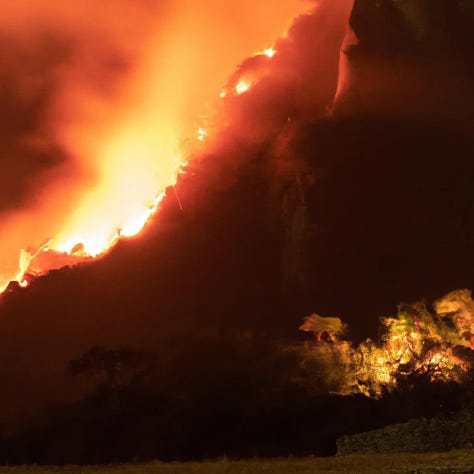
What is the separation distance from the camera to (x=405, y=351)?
1142 centimetres

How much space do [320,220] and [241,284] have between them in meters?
2.07

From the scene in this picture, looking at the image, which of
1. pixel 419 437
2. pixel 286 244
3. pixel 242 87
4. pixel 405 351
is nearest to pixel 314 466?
pixel 419 437

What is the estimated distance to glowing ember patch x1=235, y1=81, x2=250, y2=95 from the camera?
46.8ft

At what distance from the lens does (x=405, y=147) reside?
1380cm

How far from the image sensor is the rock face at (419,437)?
1041 centimetres

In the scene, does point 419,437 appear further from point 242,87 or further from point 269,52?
point 269,52

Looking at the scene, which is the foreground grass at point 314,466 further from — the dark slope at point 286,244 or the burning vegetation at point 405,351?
the dark slope at point 286,244

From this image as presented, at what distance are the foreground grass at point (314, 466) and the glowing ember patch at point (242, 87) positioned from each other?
7.69 m

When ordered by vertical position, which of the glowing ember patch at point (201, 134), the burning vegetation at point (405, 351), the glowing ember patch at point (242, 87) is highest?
the glowing ember patch at point (242, 87)

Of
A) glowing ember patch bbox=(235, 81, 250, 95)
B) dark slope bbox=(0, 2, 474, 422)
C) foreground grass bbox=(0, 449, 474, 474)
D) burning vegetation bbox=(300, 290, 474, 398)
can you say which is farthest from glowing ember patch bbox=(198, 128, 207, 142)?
foreground grass bbox=(0, 449, 474, 474)

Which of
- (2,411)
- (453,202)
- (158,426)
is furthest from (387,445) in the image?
(2,411)

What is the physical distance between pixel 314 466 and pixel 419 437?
2.42m

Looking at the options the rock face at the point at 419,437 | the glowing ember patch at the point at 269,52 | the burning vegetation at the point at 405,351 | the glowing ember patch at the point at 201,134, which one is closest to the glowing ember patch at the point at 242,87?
the glowing ember patch at the point at 269,52

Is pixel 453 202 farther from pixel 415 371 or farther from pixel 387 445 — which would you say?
pixel 387 445
